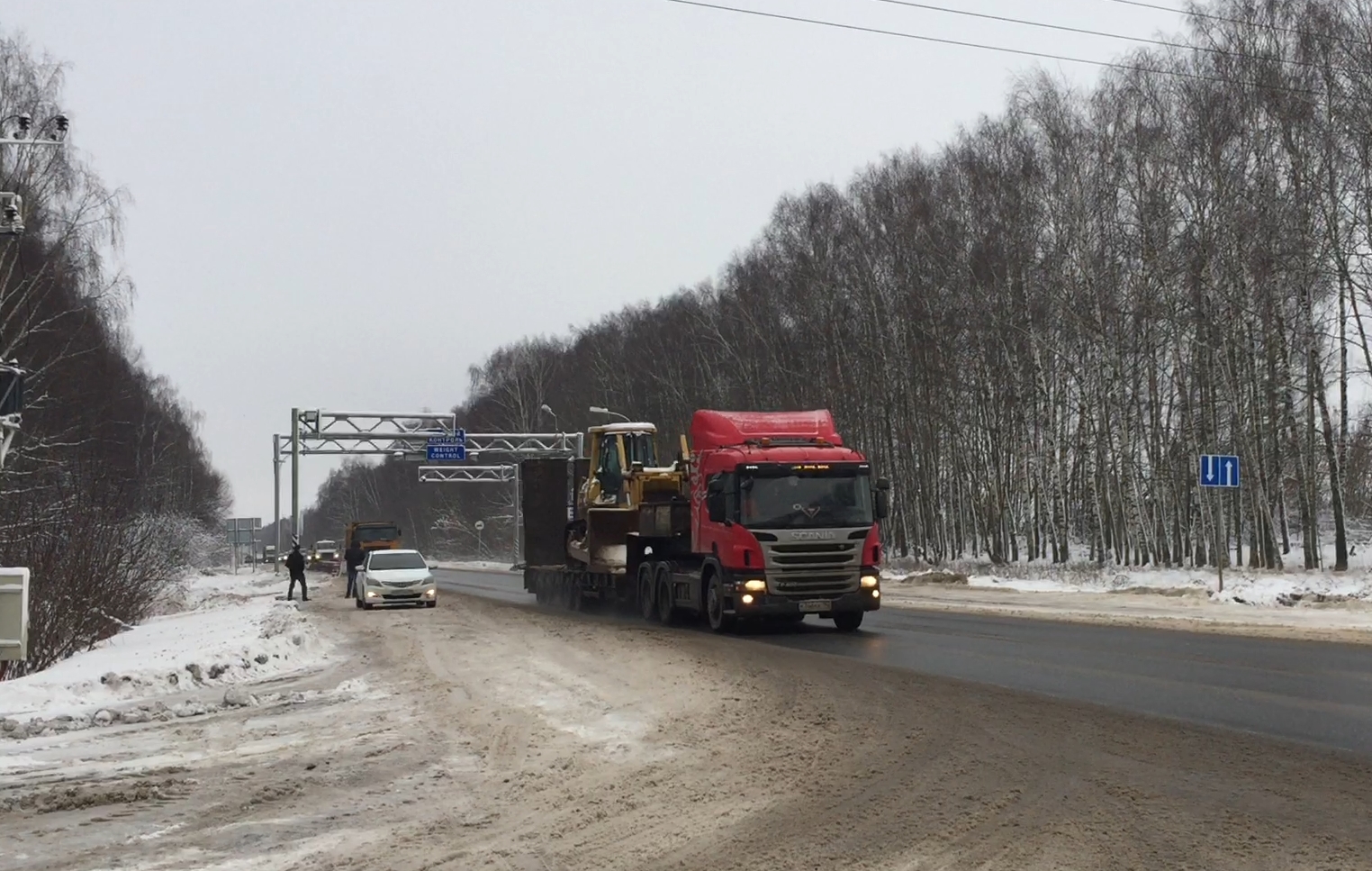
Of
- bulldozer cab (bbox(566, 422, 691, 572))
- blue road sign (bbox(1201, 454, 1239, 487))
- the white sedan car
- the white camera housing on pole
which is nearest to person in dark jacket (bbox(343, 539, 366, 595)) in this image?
the white sedan car

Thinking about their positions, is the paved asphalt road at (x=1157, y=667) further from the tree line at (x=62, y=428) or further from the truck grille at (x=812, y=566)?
the tree line at (x=62, y=428)

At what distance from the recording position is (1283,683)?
41.7 ft

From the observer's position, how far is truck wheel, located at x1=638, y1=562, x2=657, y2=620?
2527 cm

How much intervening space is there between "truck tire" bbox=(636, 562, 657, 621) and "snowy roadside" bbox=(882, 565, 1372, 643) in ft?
22.2

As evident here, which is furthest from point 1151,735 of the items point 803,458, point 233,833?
point 803,458

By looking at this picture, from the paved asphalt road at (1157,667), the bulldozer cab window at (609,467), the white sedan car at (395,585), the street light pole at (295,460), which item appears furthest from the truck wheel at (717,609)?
the street light pole at (295,460)

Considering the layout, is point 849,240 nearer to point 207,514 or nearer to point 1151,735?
point 1151,735

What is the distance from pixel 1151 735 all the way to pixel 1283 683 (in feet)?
12.0

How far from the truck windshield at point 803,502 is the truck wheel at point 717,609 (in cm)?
152

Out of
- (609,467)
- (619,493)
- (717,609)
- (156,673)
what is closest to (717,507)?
(717,609)

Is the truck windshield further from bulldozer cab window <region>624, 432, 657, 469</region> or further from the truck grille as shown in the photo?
bulldozer cab window <region>624, 432, 657, 469</region>

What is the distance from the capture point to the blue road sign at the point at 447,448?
187 ft

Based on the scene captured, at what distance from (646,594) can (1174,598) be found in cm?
1124

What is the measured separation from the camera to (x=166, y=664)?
15953mm
